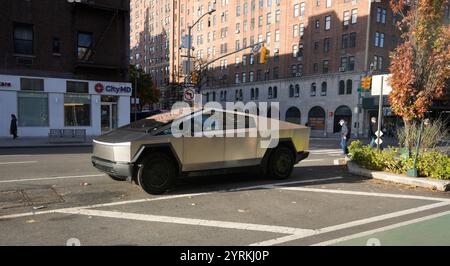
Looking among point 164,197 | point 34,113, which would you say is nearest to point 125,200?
point 164,197

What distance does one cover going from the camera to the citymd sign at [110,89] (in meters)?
25.9

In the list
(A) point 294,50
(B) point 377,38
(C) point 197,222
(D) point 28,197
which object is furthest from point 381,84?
(A) point 294,50

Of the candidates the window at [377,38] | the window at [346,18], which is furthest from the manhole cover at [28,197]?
the window at [346,18]

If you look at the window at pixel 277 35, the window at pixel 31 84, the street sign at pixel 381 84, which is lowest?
the street sign at pixel 381 84

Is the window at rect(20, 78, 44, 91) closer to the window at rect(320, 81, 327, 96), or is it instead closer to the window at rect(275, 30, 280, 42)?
the window at rect(320, 81, 327, 96)

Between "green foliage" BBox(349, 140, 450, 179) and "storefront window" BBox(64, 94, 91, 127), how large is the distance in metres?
20.5

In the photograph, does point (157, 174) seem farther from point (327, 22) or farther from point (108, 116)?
point (327, 22)

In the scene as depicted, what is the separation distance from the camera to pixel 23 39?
2339cm

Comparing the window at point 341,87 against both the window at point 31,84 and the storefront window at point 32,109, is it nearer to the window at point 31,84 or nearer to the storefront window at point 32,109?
the storefront window at point 32,109

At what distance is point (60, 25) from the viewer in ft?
80.5

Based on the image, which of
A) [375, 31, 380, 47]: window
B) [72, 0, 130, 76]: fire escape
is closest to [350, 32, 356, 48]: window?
[375, 31, 380, 47]: window

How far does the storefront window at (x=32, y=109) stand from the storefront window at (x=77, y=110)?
1320 millimetres

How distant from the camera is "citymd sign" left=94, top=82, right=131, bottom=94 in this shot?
1021 inches
